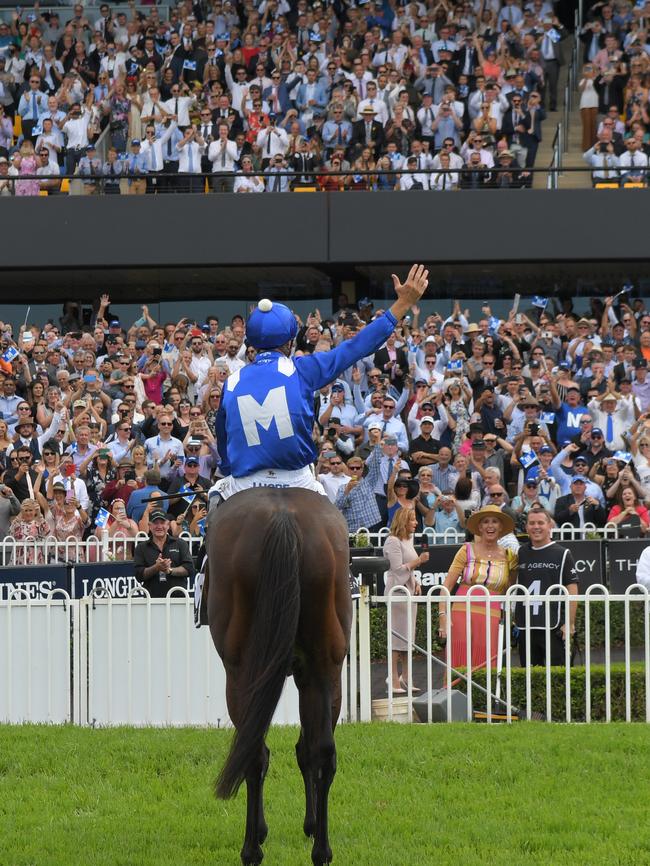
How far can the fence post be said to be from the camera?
9648mm

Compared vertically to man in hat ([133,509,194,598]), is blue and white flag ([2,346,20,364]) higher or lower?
higher

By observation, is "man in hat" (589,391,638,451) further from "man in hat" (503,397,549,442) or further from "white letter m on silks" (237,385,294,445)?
"white letter m on silks" (237,385,294,445)

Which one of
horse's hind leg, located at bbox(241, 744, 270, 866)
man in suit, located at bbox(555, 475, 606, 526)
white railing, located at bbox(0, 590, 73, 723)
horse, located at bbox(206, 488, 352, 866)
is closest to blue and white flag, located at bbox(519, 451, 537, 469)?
man in suit, located at bbox(555, 475, 606, 526)

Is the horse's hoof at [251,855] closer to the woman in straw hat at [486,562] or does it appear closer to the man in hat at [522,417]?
the woman in straw hat at [486,562]

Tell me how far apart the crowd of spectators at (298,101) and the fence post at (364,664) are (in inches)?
549

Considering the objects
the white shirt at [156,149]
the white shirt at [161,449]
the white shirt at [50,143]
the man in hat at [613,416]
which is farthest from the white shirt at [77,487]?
the white shirt at [50,143]

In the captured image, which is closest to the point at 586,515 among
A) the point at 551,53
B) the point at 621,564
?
the point at 621,564

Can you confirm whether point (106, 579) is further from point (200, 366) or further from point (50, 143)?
point (50, 143)

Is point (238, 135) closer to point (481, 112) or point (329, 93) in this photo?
point (329, 93)

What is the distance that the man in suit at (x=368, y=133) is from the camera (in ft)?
77.6

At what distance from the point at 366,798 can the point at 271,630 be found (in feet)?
4.84

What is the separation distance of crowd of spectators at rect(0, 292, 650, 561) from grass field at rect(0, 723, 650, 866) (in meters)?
5.89

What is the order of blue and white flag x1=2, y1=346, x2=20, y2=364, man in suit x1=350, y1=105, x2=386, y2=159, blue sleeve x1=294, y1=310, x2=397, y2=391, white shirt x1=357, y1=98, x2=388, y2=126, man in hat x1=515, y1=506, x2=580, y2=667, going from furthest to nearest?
man in suit x1=350, y1=105, x2=386, y2=159 < white shirt x1=357, y1=98, x2=388, y2=126 < blue and white flag x1=2, y1=346, x2=20, y2=364 < man in hat x1=515, y1=506, x2=580, y2=667 < blue sleeve x1=294, y1=310, x2=397, y2=391

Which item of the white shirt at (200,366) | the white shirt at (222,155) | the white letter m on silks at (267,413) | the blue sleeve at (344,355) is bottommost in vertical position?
the white letter m on silks at (267,413)
